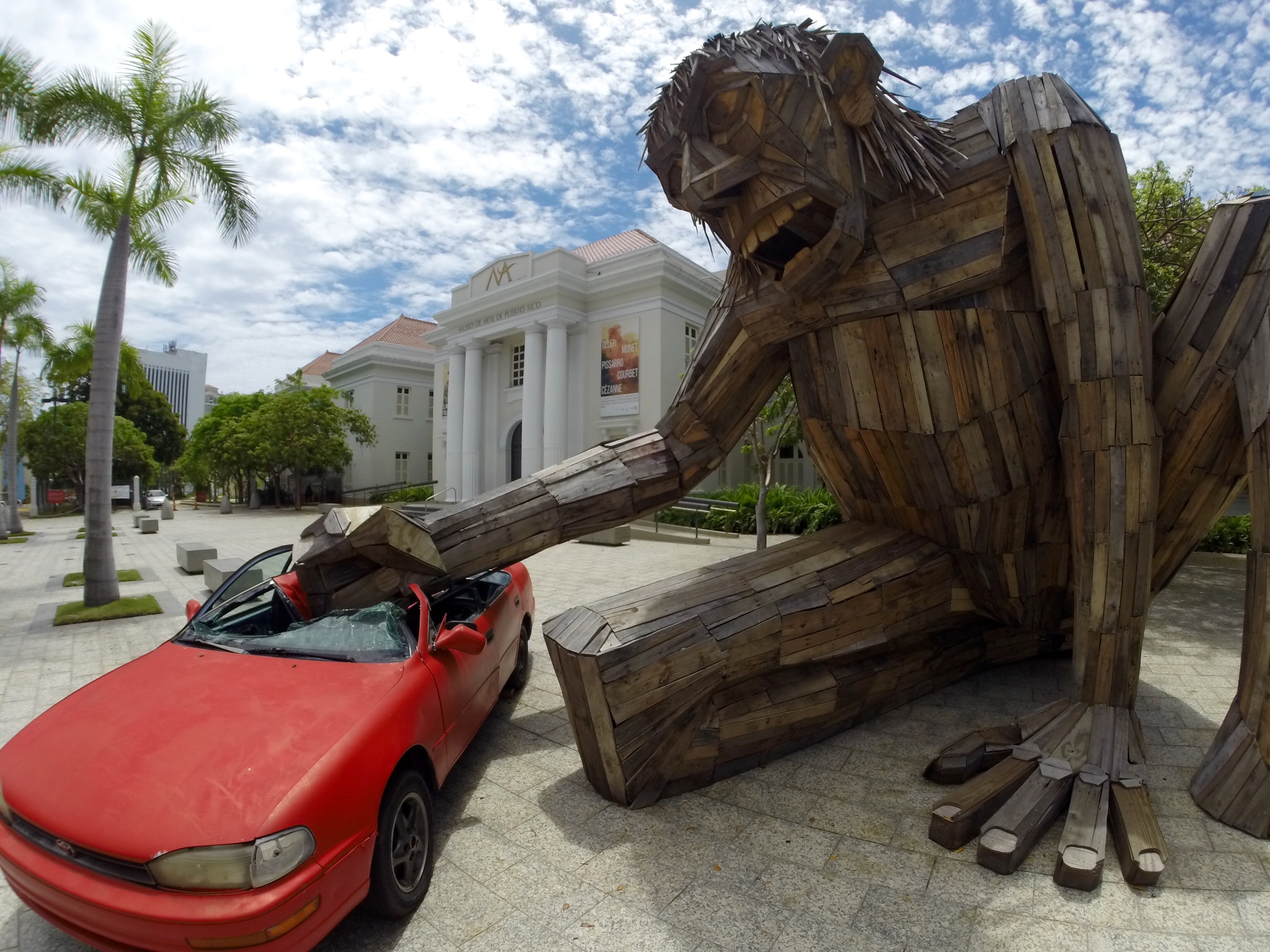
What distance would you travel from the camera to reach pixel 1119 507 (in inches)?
110

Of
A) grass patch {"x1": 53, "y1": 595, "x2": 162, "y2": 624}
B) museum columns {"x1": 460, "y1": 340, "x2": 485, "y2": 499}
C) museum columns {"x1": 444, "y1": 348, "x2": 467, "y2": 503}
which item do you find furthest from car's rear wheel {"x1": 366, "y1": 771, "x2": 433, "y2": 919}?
museum columns {"x1": 444, "y1": 348, "x2": 467, "y2": 503}

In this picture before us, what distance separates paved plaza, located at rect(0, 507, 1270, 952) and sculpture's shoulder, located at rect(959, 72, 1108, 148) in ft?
9.53

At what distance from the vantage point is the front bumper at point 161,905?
1.82m

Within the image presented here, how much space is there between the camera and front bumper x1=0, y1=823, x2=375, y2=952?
71.7 inches

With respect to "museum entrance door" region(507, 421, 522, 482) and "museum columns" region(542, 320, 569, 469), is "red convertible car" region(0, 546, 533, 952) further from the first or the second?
"museum entrance door" region(507, 421, 522, 482)

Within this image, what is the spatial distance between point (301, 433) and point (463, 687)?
2990cm

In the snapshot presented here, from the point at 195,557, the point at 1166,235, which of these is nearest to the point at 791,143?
the point at 1166,235

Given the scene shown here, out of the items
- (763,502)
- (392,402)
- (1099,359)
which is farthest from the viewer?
(392,402)

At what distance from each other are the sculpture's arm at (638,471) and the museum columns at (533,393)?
857 inches

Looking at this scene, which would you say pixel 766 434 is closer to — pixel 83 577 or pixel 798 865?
pixel 798 865

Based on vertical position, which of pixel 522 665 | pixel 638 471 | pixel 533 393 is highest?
pixel 533 393

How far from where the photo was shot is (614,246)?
2772 centimetres

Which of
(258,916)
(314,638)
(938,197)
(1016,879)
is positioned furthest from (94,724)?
(938,197)

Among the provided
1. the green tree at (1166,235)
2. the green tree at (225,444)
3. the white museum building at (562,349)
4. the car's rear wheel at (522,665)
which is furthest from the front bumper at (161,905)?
the green tree at (225,444)
